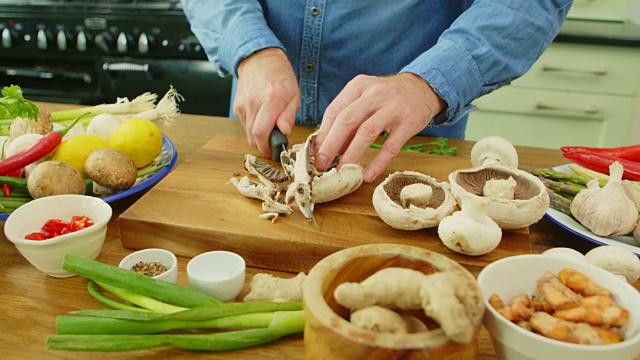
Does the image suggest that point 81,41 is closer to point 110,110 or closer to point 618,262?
point 110,110

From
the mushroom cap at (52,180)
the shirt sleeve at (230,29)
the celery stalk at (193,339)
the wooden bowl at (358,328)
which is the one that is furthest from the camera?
the shirt sleeve at (230,29)

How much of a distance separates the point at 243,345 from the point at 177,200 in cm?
46

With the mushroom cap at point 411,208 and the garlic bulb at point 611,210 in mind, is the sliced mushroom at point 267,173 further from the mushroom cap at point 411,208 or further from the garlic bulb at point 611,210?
the garlic bulb at point 611,210

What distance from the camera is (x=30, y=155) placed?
47.6 inches

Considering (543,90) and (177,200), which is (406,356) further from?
(543,90)

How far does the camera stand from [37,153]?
→ 122 centimetres

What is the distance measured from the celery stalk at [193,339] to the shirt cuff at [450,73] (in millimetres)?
700

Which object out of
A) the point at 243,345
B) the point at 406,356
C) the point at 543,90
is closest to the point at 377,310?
the point at 406,356

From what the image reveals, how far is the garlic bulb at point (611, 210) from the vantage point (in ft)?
3.42

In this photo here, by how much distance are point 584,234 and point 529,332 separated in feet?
1.59

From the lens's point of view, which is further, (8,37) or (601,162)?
(8,37)

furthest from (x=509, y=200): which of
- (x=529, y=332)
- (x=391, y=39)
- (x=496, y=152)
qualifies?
(x=391, y=39)

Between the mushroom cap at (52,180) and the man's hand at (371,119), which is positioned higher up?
the man's hand at (371,119)

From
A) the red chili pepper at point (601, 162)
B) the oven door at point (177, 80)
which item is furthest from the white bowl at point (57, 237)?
the oven door at point (177, 80)
